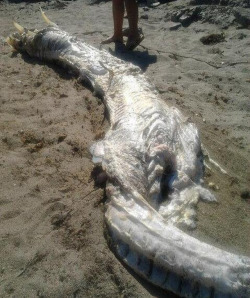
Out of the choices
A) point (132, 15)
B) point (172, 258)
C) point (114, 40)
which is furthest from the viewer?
point (114, 40)

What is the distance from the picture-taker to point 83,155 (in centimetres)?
374

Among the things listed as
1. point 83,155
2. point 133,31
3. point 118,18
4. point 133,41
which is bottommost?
point 83,155

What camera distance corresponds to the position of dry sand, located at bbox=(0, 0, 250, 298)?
8.59 feet

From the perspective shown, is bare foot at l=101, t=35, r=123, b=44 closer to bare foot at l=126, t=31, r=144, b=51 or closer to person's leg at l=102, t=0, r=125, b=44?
person's leg at l=102, t=0, r=125, b=44

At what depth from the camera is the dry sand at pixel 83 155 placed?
8.59 ft

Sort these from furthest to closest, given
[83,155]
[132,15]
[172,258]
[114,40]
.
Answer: [114,40] < [132,15] < [83,155] < [172,258]

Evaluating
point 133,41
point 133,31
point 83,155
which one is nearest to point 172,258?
point 83,155

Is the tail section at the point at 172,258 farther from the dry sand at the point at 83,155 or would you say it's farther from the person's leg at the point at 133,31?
the person's leg at the point at 133,31

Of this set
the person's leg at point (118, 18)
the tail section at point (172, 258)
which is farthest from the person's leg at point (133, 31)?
the tail section at point (172, 258)

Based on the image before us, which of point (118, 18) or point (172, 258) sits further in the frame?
point (118, 18)

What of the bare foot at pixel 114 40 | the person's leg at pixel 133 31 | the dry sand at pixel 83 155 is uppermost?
the person's leg at pixel 133 31

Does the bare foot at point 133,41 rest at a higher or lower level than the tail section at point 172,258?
lower

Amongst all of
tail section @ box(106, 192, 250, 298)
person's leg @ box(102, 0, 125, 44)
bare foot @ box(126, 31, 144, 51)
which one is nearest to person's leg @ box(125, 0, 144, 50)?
bare foot @ box(126, 31, 144, 51)

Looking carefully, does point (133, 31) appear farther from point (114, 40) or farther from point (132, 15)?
point (114, 40)
